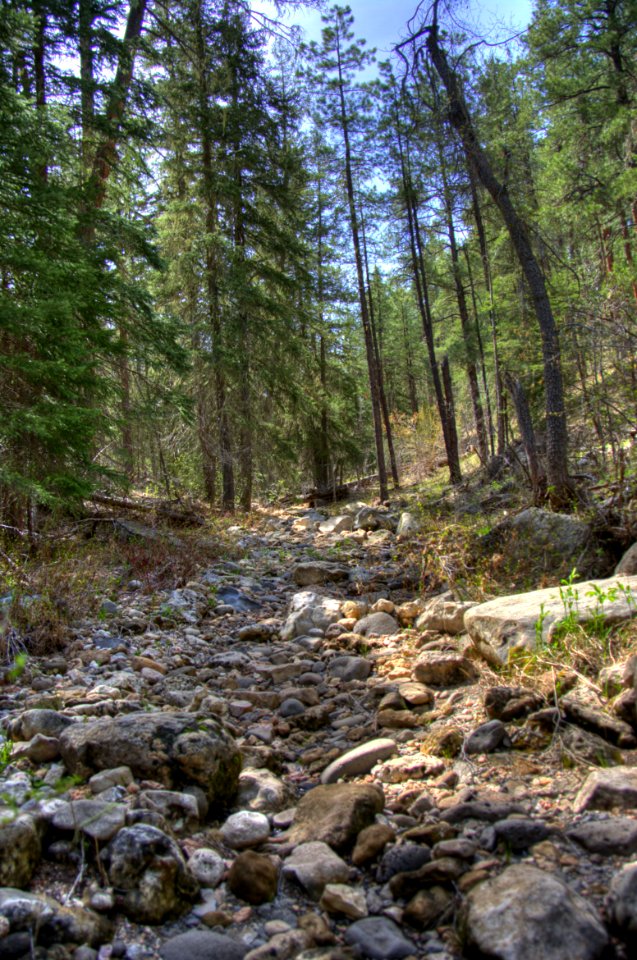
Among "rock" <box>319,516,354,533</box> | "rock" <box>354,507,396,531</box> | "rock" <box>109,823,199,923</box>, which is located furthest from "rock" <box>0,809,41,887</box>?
"rock" <box>319,516,354,533</box>

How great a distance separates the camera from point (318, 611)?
6.24 meters

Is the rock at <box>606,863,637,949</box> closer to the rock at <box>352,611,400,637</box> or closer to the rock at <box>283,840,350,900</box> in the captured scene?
the rock at <box>283,840,350,900</box>

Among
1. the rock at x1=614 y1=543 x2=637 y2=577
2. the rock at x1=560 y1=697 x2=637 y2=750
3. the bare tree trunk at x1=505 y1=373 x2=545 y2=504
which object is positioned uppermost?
the bare tree trunk at x1=505 y1=373 x2=545 y2=504

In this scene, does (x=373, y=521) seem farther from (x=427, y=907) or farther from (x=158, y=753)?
(x=427, y=907)

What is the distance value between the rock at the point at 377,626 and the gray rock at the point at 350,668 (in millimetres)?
714

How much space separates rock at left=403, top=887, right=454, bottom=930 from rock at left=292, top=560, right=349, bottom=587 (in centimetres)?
616

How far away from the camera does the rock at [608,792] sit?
236 centimetres

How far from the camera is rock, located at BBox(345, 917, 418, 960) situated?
1.87 meters

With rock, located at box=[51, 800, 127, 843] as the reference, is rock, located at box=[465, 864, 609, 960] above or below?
below

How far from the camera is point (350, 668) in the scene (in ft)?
15.7

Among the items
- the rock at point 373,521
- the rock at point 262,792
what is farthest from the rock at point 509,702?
the rock at point 373,521

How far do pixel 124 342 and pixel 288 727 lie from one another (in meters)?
5.72

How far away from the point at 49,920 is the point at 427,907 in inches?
47.0

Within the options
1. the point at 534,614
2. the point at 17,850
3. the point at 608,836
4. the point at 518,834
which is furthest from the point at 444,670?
the point at 17,850
